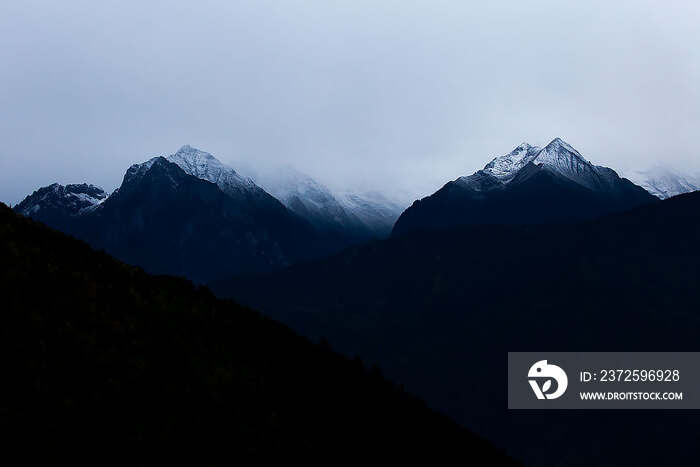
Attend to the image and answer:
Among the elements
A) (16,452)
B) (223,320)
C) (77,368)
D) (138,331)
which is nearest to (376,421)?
(223,320)

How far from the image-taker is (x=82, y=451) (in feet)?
281

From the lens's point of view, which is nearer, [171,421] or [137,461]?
[137,461]

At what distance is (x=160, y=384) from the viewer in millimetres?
102562

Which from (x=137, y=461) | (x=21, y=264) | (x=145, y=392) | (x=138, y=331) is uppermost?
(x=21, y=264)

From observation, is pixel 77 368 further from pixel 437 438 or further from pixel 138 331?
→ pixel 437 438

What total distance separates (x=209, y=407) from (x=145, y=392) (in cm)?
789

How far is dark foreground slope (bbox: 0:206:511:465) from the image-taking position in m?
89.9

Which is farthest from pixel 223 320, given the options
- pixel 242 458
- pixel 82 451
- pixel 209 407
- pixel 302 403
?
pixel 82 451

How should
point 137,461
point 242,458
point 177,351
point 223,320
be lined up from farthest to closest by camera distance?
point 223,320 < point 177,351 < point 242,458 < point 137,461

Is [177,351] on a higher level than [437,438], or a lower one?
higher

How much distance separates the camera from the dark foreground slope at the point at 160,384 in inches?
3541

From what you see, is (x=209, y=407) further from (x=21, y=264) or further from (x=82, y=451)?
(x=21, y=264)

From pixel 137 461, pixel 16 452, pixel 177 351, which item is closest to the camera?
pixel 16 452

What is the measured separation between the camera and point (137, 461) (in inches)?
3435
